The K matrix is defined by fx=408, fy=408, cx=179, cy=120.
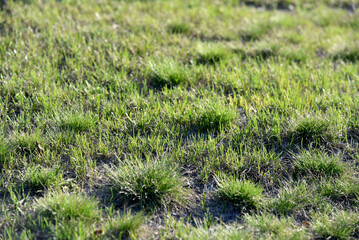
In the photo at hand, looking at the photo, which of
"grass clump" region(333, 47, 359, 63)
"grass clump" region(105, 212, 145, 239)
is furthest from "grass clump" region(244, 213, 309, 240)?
"grass clump" region(333, 47, 359, 63)

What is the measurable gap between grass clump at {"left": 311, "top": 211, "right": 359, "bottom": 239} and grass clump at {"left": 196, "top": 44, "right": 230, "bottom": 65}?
2430 millimetres

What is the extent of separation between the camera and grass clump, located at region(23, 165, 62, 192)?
2941 millimetres

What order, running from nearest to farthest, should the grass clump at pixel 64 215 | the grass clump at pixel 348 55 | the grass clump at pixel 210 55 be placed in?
the grass clump at pixel 64 215
the grass clump at pixel 210 55
the grass clump at pixel 348 55

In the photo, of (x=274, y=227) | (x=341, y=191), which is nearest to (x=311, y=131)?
(x=341, y=191)

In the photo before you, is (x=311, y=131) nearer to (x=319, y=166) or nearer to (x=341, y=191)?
(x=319, y=166)

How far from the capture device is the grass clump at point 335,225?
2.70 meters

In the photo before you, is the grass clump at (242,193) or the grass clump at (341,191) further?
the grass clump at (341,191)

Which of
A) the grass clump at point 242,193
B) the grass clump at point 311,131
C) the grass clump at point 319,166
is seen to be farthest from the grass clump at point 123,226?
the grass clump at point 311,131

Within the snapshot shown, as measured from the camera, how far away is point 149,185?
9.53ft

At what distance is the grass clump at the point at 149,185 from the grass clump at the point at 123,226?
0.59 feet

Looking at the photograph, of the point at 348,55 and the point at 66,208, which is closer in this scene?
the point at 66,208

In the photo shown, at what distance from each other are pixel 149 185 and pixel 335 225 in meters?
1.30

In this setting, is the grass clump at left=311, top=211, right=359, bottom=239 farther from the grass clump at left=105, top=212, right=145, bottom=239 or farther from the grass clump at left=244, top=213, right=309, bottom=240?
the grass clump at left=105, top=212, right=145, bottom=239

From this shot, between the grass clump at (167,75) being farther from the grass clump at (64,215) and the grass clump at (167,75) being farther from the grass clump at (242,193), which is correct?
the grass clump at (64,215)
